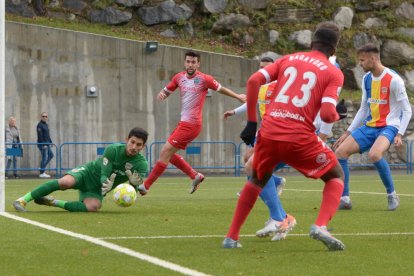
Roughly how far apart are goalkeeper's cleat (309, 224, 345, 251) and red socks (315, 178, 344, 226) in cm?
17

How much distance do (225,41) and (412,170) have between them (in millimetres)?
7846

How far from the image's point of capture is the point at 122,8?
35.9 meters

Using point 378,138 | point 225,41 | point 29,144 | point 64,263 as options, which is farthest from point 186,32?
point 64,263

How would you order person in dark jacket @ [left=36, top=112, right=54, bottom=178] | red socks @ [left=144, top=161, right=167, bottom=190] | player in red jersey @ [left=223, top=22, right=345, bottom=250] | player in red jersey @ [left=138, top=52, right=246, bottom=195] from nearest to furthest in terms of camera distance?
1. player in red jersey @ [left=223, top=22, right=345, bottom=250]
2. red socks @ [left=144, top=161, right=167, bottom=190]
3. player in red jersey @ [left=138, top=52, right=246, bottom=195]
4. person in dark jacket @ [left=36, top=112, right=54, bottom=178]

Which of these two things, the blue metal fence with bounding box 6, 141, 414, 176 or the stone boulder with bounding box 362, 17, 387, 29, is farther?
the stone boulder with bounding box 362, 17, 387, 29

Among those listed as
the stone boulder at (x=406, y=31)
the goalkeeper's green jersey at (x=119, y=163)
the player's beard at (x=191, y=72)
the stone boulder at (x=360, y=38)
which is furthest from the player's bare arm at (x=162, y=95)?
the stone boulder at (x=406, y=31)

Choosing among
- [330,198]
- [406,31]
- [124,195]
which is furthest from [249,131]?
[406,31]

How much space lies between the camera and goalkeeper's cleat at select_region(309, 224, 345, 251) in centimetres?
867

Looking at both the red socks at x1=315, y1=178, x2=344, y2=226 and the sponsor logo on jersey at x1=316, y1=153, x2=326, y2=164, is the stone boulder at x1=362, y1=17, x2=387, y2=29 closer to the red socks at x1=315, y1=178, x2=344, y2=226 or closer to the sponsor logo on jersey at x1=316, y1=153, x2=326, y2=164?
the red socks at x1=315, y1=178, x2=344, y2=226

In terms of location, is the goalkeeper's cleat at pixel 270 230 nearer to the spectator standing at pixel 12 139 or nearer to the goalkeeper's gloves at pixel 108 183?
the goalkeeper's gloves at pixel 108 183

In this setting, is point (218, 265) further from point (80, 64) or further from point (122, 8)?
point (122, 8)

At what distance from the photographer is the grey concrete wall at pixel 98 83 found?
99.7ft

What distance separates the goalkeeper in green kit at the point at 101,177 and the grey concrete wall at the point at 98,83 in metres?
17.2

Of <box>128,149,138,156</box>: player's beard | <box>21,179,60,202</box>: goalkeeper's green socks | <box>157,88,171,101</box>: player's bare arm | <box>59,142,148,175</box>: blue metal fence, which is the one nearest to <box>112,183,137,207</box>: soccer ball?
<box>128,149,138,156</box>: player's beard
